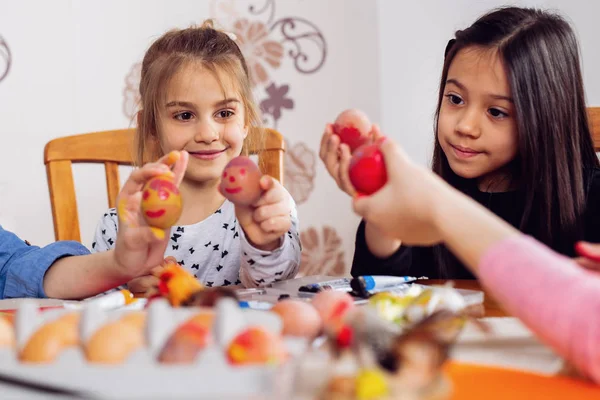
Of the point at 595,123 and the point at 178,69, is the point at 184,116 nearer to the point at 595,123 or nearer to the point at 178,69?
the point at 178,69

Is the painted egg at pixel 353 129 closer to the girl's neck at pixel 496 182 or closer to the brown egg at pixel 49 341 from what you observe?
the brown egg at pixel 49 341

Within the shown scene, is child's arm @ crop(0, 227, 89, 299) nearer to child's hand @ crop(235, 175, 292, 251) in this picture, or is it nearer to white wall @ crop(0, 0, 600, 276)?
child's hand @ crop(235, 175, 292, 251)

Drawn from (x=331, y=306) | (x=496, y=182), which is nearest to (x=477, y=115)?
(x=496, y=182)

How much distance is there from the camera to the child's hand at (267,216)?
0.92 meters

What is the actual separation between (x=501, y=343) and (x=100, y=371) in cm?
30

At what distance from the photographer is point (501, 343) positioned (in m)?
0.53

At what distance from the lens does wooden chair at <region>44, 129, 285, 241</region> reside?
1419 millimetres

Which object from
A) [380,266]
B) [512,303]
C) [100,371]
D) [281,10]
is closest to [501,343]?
[512,303]

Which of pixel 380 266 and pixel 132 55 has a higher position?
pixel 132 55

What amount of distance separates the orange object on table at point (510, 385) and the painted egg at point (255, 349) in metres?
0.11

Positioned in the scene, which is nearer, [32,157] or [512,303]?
[512,303]

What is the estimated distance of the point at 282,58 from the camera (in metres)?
2.36

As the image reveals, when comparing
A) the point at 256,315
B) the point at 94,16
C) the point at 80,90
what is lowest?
the point at 256,315

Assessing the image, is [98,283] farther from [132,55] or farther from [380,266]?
[132,55]
